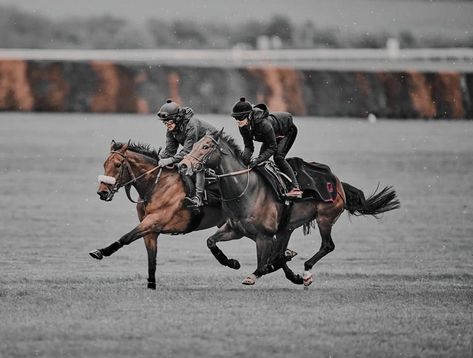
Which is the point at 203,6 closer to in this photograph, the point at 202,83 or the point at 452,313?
the point at 202,83

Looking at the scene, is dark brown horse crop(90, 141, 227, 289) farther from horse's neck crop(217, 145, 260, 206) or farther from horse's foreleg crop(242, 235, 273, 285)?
horse's neck crop(217, 145, 260, 206)

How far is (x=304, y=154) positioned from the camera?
34.5 metres

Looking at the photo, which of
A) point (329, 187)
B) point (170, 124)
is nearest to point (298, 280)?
point (329, 187)

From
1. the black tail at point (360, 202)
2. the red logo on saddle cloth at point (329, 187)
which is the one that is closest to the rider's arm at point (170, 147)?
the red logo on saddle cloth at point (329, 187)

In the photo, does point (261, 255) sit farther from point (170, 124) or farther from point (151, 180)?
point (170, 124)

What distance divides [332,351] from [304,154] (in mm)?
23245

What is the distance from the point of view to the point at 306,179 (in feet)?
50.0

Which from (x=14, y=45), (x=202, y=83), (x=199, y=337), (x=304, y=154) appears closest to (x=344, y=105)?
(x=202, y=83)

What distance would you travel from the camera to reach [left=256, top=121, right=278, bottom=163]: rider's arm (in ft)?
47.8

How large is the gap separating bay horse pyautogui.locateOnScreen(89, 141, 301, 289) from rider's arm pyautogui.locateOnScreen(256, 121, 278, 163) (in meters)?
0.97

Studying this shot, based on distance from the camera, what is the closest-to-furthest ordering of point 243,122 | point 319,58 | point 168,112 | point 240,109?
point 240,109
point 243,122
point 168,112
point 319,58

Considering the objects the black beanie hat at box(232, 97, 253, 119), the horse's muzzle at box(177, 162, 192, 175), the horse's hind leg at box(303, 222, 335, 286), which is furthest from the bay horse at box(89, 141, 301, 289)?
the black beanie hat at box(232, 97, 253, 119)

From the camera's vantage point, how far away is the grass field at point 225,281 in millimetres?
11711

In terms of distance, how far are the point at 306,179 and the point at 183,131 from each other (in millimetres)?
1479
